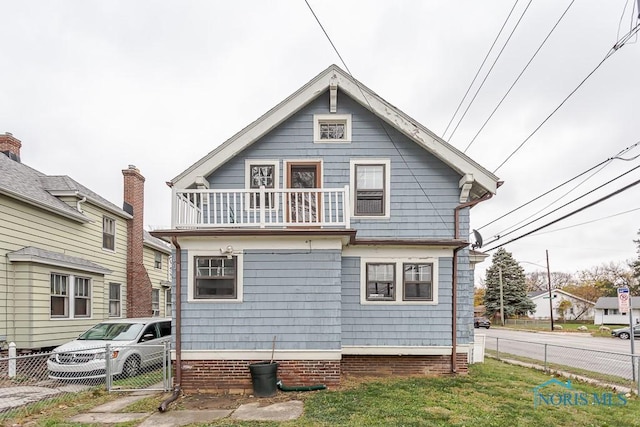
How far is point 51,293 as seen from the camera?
1307 centimetres

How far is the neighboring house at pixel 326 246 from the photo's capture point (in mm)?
9258

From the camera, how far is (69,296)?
13867 millimetres

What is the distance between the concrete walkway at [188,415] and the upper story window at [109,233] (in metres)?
9.88

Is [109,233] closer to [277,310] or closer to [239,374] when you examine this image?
[239,374]

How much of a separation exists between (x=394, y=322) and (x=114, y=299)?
11836 millimetres

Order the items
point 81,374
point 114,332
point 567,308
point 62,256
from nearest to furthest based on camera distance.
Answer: point 81,374, point 114,332, point 62,256, point 567,308

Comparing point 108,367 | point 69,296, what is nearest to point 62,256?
point 69,296

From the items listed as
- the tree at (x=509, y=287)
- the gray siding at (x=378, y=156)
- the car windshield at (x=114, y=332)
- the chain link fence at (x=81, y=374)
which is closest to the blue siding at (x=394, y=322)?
the gray siding at (x=378, y=156)

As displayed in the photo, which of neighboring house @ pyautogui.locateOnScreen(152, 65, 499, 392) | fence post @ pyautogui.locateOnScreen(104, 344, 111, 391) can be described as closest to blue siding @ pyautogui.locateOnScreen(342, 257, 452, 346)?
neighboring house @ pyautogui.locateOnScreen(152, 65, 499, 392)

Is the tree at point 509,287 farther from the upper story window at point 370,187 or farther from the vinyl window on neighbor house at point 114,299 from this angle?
the upper story window at point 370,187

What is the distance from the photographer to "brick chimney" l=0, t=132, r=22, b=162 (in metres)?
15.7

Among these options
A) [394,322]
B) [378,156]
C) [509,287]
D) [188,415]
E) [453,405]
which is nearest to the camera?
[188,415]

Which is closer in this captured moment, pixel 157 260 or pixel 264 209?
pixel 264 209

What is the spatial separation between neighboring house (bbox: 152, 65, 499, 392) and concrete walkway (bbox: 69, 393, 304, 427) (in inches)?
53.4
